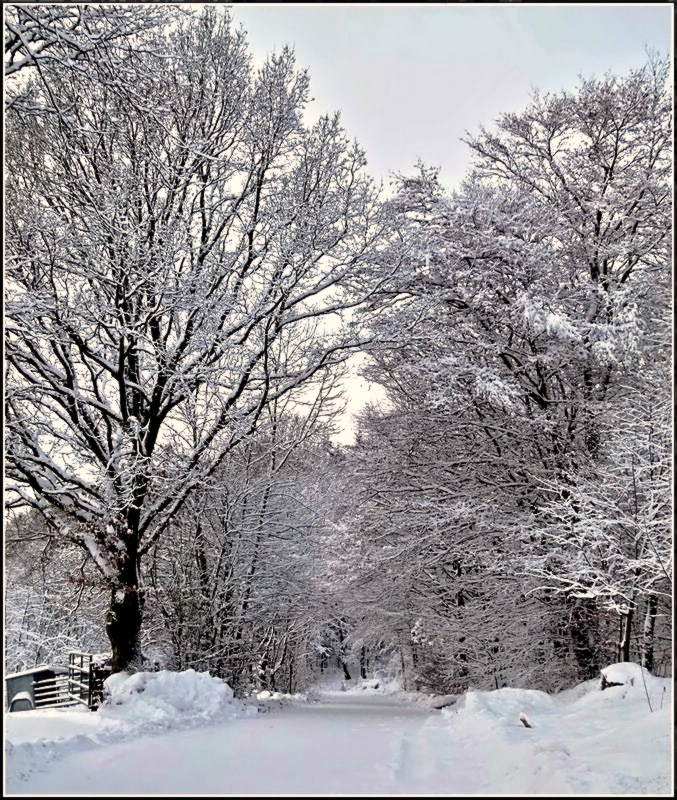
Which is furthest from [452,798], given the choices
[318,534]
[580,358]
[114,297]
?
[318,534]

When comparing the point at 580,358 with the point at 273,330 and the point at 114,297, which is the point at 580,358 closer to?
the point at 273,330

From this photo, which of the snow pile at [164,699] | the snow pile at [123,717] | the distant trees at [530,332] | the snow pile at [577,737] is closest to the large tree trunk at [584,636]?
the distant trees at [530,332]

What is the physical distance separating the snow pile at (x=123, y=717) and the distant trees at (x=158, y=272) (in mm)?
856

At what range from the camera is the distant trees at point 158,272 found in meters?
8.00

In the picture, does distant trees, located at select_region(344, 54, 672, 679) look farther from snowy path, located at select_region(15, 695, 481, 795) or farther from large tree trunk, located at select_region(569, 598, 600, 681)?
snowy path, located at select_region(15, 695, 481, 795)

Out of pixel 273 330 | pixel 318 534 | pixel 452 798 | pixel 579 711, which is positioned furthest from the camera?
pixel 318 534

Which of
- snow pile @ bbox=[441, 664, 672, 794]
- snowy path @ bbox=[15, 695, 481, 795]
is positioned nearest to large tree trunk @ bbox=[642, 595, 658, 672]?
snow pile @ bbox=[441, 664, 672, 794]

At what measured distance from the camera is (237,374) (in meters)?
10.1

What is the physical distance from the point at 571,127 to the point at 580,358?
145 inches

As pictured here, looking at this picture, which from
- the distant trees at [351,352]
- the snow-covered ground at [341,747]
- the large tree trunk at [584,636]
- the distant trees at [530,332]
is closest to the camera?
the snow-covered ground at [341,747]

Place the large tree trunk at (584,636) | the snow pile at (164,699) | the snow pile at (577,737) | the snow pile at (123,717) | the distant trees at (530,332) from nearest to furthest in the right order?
1. the snow pile at (577,737)
2. the snow pile at (123,717)
3. the snow pile at (164,699)
4. the distant trees at (530,332)
5. the large tree trunk at (584,636)

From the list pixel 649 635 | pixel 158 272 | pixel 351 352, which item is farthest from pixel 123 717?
pixel 649 635

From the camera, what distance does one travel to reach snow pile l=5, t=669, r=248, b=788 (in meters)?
4.88

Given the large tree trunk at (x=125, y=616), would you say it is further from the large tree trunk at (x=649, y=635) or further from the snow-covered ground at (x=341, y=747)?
the large tree trunk at (x=649, y=635)
